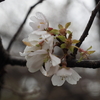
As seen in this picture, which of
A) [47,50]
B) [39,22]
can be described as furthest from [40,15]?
[47,50]

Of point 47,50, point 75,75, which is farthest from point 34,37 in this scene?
point 75,75

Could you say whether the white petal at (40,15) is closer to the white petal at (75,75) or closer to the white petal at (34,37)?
the white petal at (34,37)

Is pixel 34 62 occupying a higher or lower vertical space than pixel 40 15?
lower

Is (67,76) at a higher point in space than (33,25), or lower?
lower

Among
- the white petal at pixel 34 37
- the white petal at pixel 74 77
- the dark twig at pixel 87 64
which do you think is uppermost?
the white petal at pixel 34 37

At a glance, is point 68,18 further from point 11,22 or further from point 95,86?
point 95,86

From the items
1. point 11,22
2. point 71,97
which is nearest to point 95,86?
point 71,97

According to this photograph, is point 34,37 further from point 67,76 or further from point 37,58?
point 67,76

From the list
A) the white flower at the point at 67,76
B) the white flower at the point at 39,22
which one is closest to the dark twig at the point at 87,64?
the white flower at the point at 67,76

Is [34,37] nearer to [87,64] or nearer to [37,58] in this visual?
[37,58]
